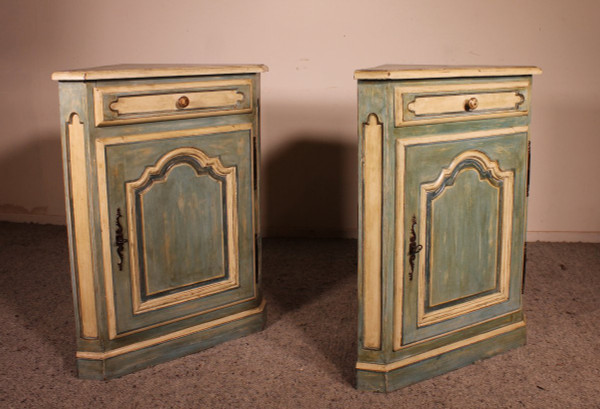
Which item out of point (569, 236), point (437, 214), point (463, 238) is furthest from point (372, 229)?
point (569, 236)

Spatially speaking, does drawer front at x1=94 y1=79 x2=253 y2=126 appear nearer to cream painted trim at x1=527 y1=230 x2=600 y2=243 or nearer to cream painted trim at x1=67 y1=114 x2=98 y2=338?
cream painted trim at x1=67 y1=114 x2=98 y2=338

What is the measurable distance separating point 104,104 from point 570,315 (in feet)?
5.91

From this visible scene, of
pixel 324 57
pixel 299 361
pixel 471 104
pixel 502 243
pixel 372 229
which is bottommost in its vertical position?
pixel 299 361

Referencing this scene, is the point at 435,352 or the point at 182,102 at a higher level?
the point at 182,102

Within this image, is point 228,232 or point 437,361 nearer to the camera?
point 437,361

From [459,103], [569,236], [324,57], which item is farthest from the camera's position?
[569,236]

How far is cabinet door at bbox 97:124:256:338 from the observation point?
2.13 metres

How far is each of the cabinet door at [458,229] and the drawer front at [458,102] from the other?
60 mm

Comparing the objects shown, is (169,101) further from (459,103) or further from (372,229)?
(459,103)

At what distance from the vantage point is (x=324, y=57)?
11.5 ft

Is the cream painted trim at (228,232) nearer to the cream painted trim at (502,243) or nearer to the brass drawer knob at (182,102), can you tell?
the brass drawer knob at (182,102)

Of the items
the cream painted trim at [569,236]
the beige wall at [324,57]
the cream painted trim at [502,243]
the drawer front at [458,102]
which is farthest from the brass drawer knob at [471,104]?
the cream painted trim at [569,236]

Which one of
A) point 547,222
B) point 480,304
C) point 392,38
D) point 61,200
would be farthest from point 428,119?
point 61,200

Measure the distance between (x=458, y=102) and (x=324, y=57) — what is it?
5.09 ft
